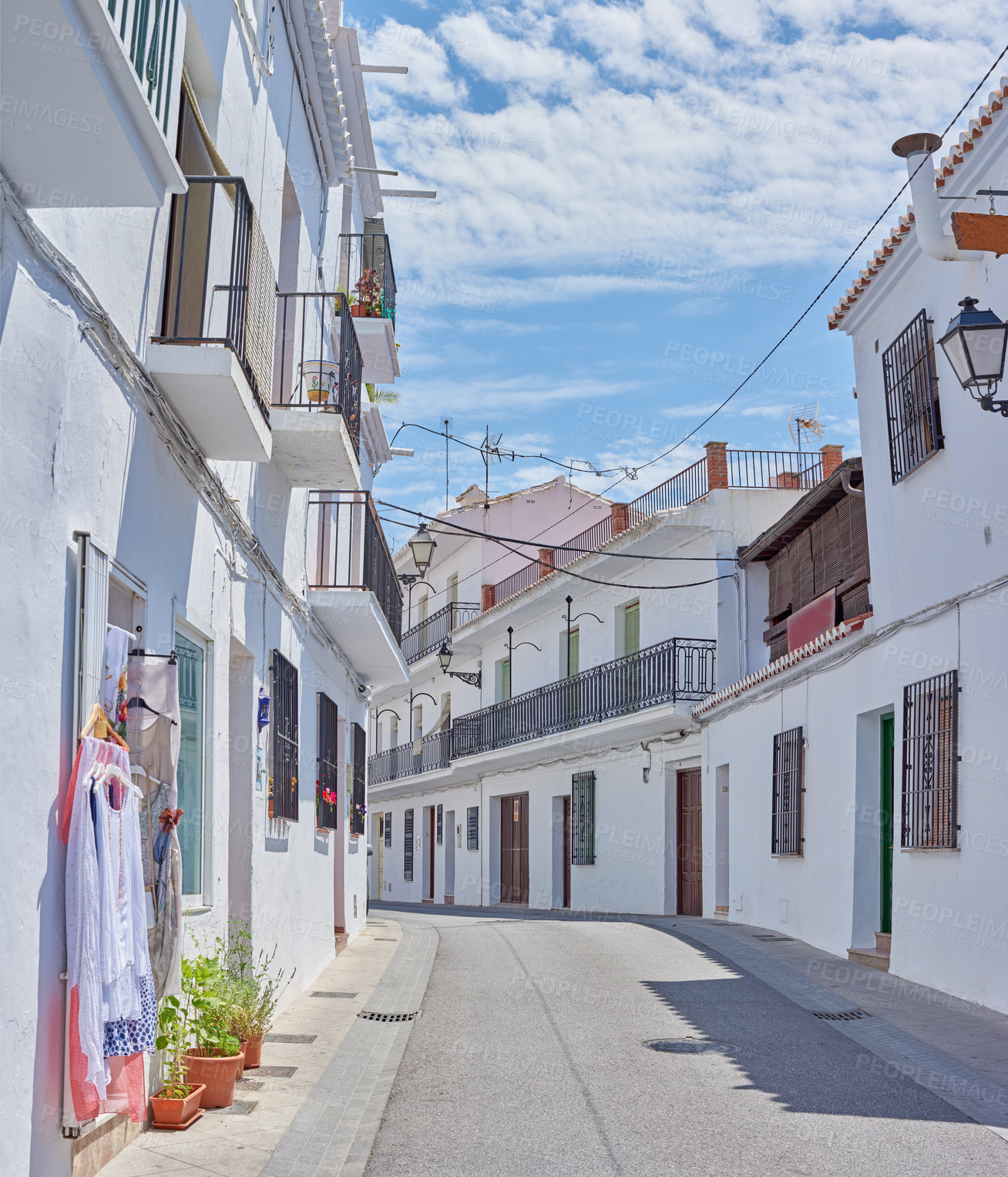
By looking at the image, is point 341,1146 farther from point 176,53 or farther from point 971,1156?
point 176,53

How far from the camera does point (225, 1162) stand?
16.8 feet

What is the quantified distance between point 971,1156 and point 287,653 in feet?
21.1

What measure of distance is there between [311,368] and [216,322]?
2817 mm

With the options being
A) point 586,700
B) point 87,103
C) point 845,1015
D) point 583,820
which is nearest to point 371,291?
point 845,1015

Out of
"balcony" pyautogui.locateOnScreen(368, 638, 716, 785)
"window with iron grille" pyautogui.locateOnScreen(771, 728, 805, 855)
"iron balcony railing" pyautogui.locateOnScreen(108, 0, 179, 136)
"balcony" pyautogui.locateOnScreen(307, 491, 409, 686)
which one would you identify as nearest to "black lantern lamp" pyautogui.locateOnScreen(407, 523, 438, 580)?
"balcony" pyautogui.locateOnScreen(307, 491, 409, 686)

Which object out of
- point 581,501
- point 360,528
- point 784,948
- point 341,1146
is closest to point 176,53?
point 341,1146

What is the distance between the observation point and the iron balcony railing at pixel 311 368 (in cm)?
937

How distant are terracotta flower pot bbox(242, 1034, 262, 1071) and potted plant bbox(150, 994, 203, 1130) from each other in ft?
2.82

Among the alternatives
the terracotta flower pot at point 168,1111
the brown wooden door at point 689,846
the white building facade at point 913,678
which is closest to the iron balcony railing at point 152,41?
the terracotta flower pot at point 168,1111

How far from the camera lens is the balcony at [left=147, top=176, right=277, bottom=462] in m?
5.80

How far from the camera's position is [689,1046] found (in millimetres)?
7777

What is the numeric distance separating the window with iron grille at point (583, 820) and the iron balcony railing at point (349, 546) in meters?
10.0

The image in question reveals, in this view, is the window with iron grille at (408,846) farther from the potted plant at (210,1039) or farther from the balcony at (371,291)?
the potted plant at (210,1039)

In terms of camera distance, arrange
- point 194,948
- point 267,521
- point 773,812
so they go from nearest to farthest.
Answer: point 194,948
point 267,521
point 773,812
